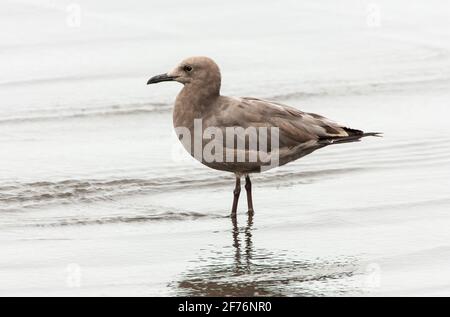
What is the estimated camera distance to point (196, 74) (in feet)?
30.3

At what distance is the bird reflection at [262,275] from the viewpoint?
725 centimetres

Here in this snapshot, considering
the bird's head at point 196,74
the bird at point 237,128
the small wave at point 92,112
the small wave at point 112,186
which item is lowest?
the small wave at point 112,186

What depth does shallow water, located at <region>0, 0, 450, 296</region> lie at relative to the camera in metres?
7.66

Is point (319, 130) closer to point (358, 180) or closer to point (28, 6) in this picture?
point (358, 180)

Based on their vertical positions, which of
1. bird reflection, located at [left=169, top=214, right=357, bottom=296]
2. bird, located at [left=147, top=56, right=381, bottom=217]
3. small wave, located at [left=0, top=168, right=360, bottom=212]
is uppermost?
bird, located at [left=147, top=56, right=381, bottom=217]

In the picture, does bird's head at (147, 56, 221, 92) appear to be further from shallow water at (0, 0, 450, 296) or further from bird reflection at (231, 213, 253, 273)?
A: bird reflection at (231, 213, 253, 273)

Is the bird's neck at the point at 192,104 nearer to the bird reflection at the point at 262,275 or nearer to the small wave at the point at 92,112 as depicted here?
the bird reflection at the point at 262,275

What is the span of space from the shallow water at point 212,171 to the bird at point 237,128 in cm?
43

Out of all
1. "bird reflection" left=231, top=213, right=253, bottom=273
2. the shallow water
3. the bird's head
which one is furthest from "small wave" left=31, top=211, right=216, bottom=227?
the bird's head

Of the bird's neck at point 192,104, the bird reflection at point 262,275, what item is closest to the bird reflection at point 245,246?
the bird reflection at point 262,275

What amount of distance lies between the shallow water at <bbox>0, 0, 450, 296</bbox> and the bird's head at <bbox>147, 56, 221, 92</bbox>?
38.4 inches

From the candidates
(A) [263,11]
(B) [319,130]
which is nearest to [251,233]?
(B) [319,130]

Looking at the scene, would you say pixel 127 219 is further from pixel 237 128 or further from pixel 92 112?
pixel 92 112

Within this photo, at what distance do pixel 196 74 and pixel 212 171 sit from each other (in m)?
1.36
